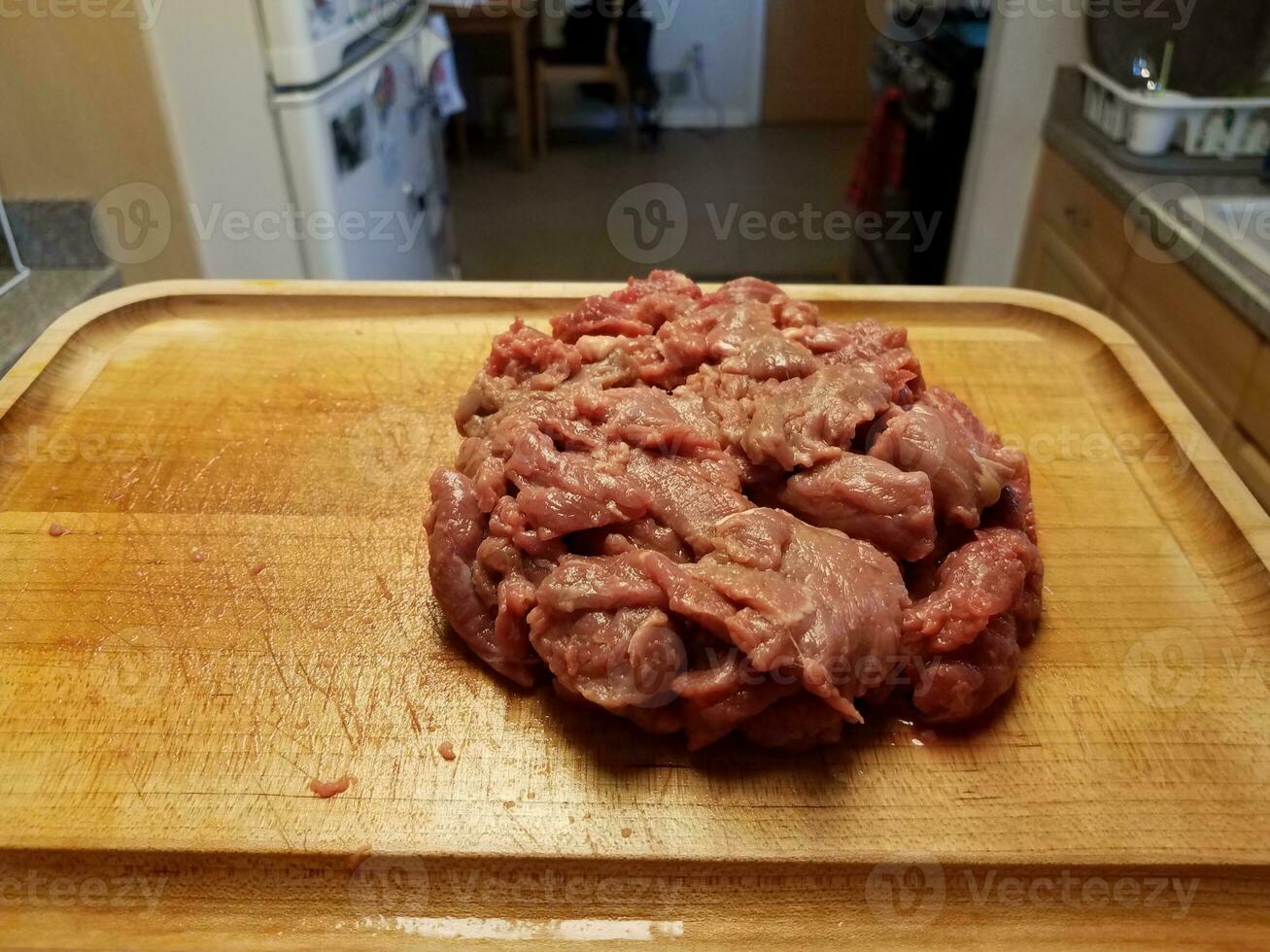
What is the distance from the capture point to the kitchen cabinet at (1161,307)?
8.20ft

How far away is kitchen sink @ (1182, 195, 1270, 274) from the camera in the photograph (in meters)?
2.81

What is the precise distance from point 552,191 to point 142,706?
650cm

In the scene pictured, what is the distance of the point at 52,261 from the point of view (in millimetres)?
3131

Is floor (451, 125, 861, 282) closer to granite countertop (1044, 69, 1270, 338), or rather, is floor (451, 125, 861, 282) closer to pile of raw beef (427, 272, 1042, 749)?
granite countertop (1044, 69, 1270, 338)

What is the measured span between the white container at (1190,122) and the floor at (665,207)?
2786 mm

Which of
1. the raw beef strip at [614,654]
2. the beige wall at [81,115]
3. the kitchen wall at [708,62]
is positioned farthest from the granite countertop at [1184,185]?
the kitchen wall at [708,62]

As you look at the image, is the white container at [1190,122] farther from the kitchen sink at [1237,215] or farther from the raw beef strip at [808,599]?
the raw beef strip at [808,599]

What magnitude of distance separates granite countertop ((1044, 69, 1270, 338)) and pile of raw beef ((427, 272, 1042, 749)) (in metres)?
1.19

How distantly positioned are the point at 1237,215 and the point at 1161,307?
447 mm

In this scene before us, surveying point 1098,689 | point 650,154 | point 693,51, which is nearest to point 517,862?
point 1098,689

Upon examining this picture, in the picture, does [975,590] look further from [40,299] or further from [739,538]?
[40,299]

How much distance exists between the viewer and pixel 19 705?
1545mm

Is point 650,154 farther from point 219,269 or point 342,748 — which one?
point 342,748

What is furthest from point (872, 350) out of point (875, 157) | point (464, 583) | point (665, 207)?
point (665, 207)
